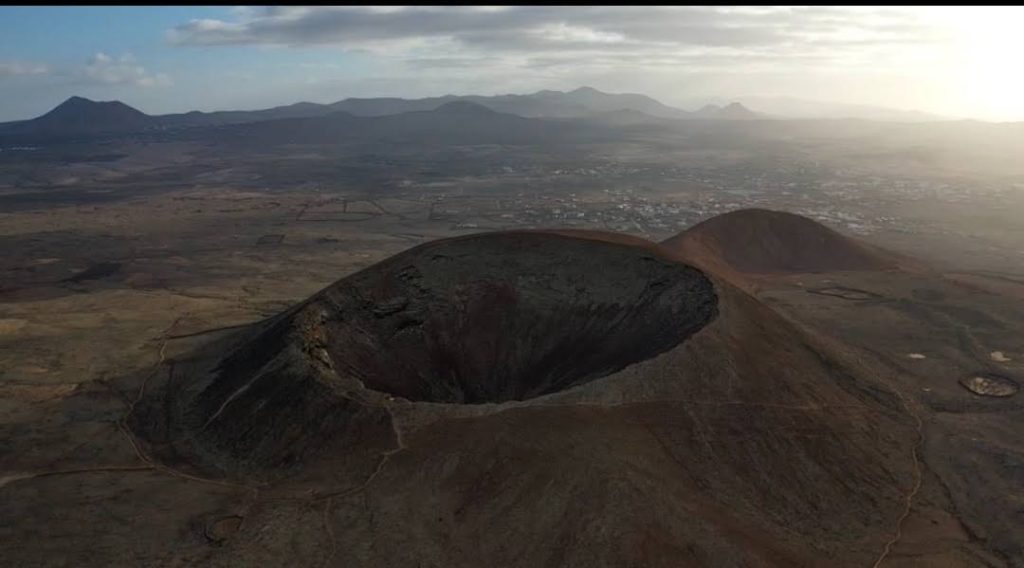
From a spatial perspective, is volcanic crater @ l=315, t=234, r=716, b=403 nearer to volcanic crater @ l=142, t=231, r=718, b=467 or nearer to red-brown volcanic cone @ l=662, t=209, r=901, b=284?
volcanic crater @ l=142, t=231, r=718, b=467

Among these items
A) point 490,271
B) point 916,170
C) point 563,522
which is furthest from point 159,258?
point 916,170

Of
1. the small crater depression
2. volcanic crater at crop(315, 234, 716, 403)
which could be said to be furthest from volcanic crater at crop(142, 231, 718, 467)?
the small crater depression

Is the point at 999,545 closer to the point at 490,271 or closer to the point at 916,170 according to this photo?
the point at 490,271

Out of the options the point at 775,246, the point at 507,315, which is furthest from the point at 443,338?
the point at 775,246

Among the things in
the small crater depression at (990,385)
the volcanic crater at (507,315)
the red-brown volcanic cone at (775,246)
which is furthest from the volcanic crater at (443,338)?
the red-brown volcanic cone at (775,246)

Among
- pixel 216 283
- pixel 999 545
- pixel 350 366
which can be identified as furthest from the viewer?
pixel 216 283

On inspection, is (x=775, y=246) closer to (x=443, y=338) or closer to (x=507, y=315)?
(x=507, y=315)

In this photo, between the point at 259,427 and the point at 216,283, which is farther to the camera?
the point at 216,283

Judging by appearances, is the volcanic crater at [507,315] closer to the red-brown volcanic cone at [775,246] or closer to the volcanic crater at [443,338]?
the volcanic crater at [443,338]
